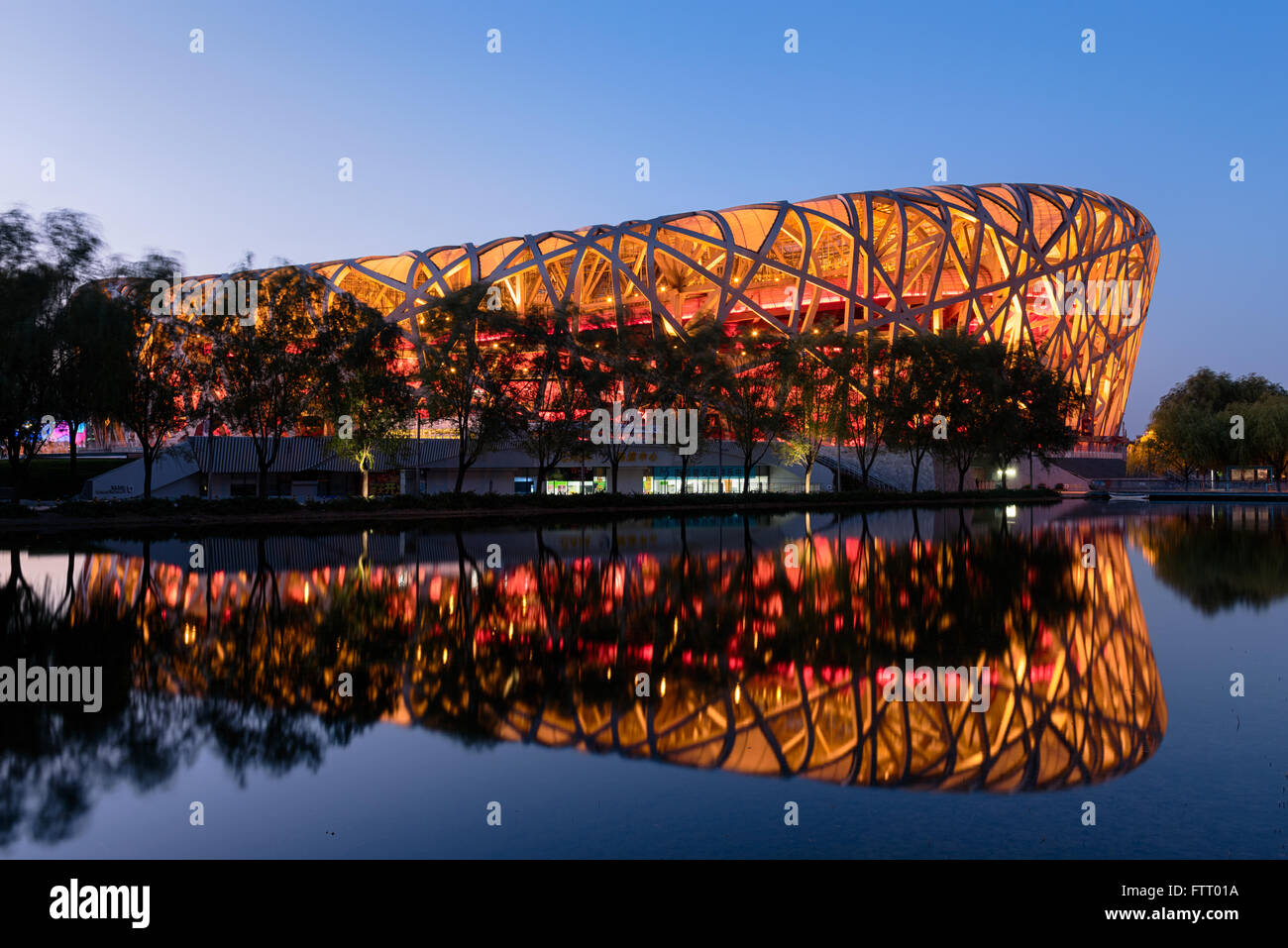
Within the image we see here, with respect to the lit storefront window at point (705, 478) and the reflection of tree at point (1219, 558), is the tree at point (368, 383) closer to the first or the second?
the lit storefront window at point (705, 478)

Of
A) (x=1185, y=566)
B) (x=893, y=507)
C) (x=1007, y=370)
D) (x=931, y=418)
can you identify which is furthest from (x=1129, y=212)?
(x=1185, y=566)

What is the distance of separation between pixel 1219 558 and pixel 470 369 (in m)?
29.8

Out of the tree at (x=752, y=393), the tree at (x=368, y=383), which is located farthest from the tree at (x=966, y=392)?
the tree at (x=368, y=383)

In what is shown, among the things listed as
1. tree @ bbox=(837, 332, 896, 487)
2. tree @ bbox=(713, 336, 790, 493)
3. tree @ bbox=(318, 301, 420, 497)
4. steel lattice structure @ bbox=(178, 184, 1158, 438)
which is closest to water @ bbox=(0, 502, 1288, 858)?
tree @ bbox=(318, 301, 420, 497)

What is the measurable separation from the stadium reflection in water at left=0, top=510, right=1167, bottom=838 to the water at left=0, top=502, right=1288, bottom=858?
0.15ft

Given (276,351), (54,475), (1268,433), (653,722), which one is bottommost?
(653,722)

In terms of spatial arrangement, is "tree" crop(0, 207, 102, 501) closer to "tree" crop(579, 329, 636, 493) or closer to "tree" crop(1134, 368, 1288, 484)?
"tree" crop(579, 329, 636, 493)

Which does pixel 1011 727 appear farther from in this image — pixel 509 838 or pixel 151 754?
pixel 151 754

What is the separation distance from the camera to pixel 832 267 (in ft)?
251

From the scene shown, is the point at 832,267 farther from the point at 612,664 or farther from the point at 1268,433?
the point at 612,664

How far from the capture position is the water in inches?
207

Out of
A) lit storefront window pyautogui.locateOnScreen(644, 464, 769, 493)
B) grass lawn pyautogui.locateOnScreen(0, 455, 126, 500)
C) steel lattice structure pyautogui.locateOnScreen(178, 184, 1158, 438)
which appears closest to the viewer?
grass lawn pyautogui.locateOnScreen(0, 455, 126, 500)

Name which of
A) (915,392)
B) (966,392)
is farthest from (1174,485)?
(915,392)

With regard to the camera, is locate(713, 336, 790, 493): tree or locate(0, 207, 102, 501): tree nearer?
locate(0, 207, 102, 501): tree
